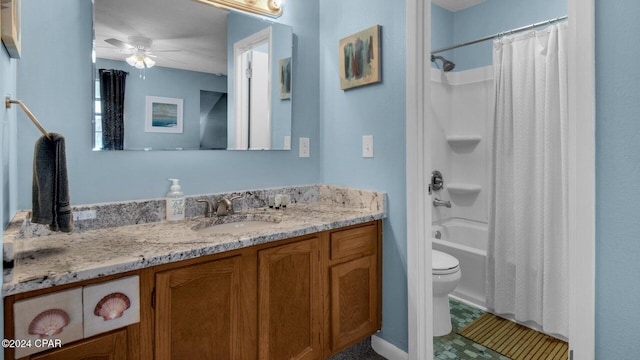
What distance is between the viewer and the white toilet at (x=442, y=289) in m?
2.14

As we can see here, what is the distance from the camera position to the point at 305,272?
1.55 m

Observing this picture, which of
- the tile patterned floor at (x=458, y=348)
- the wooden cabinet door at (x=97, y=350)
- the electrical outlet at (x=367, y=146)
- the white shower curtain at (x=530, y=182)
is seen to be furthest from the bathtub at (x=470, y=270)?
the wooden cabinet door at (x=97, y=350)

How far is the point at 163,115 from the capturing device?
1.67m

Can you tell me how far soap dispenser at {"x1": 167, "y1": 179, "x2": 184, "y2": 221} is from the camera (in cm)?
165

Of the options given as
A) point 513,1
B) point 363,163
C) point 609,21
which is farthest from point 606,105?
point 513,1

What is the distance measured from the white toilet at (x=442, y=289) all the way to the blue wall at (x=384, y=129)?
16.7 inches

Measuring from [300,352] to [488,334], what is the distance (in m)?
1.34

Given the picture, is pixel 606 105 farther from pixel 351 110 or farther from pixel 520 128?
pixel 520 128

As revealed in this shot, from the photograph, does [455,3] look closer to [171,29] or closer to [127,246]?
[171,29]

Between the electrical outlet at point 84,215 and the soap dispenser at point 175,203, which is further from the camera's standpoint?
the soap dispenser at point 175,203

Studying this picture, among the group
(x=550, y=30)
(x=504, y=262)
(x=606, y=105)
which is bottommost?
(x=504, y=262)

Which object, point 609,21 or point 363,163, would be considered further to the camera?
point 363,163

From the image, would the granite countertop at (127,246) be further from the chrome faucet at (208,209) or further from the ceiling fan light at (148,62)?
the ceiling fan light at (148,62)

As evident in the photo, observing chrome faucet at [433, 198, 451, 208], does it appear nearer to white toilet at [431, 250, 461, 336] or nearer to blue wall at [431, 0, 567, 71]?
white toilet at [431, 250, 461, 336]
